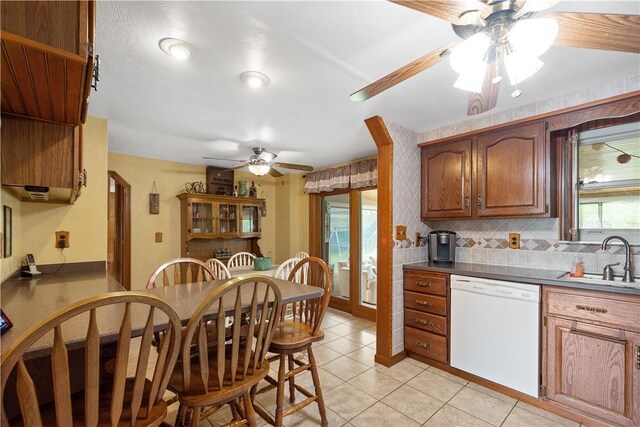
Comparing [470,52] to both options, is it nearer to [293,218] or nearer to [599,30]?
[599,30]

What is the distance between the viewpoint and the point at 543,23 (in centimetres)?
98

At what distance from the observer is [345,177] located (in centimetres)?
405

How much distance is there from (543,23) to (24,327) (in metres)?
2.11

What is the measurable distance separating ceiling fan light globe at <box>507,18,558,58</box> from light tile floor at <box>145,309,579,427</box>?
2.11m

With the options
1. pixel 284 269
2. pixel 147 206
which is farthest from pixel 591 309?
pixel 147 206

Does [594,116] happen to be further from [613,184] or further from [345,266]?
[345,266]

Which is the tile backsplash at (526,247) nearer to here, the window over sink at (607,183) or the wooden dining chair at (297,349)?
the window over sink at (607,183)

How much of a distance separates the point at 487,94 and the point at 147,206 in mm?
4071

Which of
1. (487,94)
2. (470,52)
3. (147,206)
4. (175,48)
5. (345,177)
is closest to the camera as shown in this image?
(470,52)

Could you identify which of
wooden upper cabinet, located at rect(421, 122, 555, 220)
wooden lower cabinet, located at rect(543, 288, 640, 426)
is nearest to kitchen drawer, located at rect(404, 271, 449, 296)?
wooden upper cabinet, located at rect(421, 122, 555, 220)

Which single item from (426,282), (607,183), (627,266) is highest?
(607,183)

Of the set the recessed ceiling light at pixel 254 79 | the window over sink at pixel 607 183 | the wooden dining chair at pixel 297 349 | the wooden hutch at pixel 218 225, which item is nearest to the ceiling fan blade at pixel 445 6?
the recessed ceiling light at pixel 254 79

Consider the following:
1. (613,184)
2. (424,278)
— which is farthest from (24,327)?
(613,184)

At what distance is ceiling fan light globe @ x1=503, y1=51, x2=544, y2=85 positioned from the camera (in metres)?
1.12
